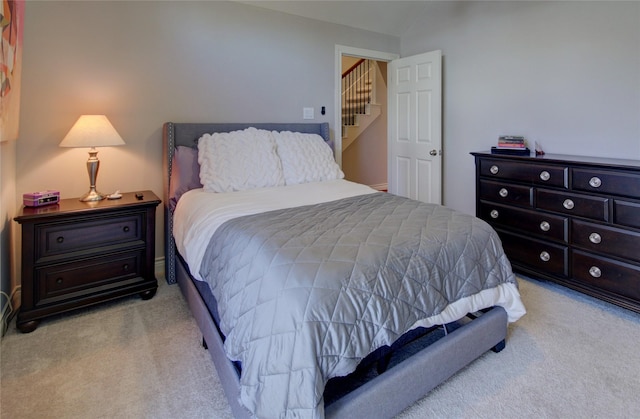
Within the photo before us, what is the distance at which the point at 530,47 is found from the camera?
122 inches

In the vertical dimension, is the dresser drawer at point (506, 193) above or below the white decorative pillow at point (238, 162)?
below

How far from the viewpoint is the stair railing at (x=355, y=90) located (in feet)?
20.3

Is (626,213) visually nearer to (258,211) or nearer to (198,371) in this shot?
(258,211)

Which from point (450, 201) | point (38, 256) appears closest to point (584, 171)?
point (450, 201)

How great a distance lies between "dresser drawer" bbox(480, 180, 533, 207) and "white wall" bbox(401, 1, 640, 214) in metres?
0.61

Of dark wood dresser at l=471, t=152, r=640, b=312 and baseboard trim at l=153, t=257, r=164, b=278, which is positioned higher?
dark wood dresser at l=471, t=152, r=640, b=312

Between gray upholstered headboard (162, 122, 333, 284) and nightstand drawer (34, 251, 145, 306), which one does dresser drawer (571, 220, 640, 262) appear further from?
nightstand drawer (34, 251, 145, 306)

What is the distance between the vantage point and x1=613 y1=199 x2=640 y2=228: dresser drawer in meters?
2.15

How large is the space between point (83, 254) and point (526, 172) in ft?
10.6

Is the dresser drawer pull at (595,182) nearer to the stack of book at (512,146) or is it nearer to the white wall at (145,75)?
the stack of book at (512,146)

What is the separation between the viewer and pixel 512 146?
9.98 feet

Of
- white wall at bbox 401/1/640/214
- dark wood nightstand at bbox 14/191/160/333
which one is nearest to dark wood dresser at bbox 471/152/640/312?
white wall at bbox 401/1/640/214

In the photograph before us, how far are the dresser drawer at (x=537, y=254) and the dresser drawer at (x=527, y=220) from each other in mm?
70

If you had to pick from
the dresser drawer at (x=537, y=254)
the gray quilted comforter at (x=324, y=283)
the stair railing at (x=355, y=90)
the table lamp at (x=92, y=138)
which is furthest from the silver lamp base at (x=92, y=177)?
the stair railing at (x=355, y=90)
